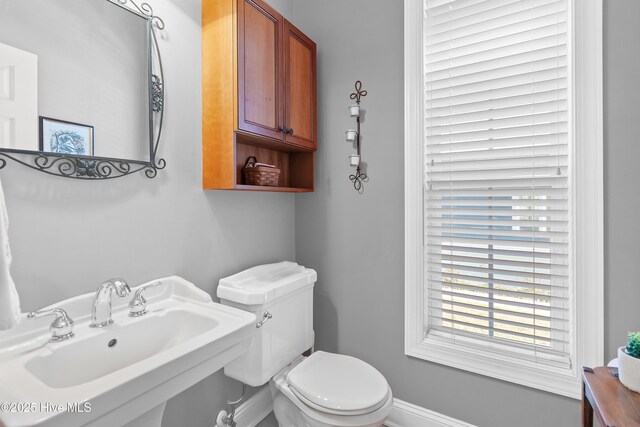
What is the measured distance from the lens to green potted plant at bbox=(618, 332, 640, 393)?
3.03 ft

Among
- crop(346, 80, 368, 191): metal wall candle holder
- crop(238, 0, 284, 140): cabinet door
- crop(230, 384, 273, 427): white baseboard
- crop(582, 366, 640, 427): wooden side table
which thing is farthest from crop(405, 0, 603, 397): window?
crop(230, 384, 273, 427): white baseboard

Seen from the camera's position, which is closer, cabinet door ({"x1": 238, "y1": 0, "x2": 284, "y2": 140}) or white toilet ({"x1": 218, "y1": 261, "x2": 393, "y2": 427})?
white toilet ({"x1": 218, "y1": 261, "x2": 393, "y2": 427})

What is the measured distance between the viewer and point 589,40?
1309mm

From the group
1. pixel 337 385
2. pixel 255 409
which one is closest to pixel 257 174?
pixel 337 385

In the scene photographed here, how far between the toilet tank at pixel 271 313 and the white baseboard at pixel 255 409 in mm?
321

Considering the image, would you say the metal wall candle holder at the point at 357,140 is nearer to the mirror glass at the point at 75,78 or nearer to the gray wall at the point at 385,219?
the gray wall at the point at 385,219

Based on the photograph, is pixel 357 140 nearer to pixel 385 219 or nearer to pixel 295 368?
pixel 385 219

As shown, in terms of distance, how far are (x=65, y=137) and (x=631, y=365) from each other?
1865 millimetres

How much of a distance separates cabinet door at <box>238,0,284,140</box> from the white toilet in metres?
0.73

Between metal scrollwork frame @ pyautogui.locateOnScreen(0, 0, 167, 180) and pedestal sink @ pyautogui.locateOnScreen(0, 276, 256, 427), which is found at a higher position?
metal scrollwork frame @ pyautogui.locateOnScreen(0, 0, 167, 180)

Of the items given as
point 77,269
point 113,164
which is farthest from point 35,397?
point 113,164

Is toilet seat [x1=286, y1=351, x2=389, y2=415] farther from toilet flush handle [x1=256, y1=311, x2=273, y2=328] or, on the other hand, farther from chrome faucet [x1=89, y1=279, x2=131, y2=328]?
chrome faucet [x1=89, y1=279, x2=131, y2=328]

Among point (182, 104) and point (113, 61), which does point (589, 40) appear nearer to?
point (182, 104)

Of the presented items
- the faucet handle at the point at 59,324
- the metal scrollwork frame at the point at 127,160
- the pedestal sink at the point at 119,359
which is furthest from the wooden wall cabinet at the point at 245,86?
the faucet handle at the point at 59,324
